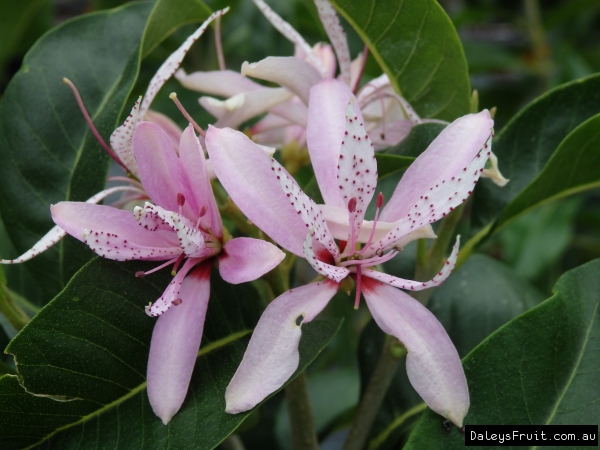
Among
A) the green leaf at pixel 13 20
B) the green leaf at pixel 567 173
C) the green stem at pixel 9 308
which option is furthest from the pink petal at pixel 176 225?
the green leaf at pixel 13 20

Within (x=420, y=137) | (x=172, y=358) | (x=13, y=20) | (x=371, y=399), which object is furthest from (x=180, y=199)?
(x=13, y=20)

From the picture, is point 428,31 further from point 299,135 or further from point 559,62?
point 559,62

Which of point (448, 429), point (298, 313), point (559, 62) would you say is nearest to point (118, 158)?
point (298, 313)

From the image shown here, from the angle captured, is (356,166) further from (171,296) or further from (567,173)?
(567,173)

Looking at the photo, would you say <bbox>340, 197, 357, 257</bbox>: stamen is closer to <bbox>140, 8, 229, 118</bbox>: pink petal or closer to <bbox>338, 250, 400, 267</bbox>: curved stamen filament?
<bbox>338, 250, 400, 267</bbox>: curved stamen filament

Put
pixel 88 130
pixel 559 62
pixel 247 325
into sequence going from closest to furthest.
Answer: pixel 247 325 < pixel 88 130 < pixel 559 62
